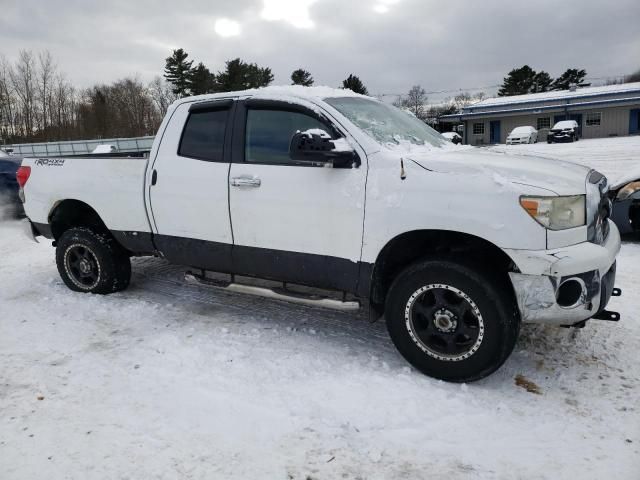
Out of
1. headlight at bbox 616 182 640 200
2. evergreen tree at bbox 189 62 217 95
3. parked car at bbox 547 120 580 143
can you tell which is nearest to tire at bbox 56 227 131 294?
headlight at bbox 616 182 640 200

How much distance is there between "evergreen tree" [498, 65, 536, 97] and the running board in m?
65.7

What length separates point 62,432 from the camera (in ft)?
9.30

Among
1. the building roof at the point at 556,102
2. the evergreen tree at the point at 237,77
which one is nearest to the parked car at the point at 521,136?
the building roof at the point at 556,102

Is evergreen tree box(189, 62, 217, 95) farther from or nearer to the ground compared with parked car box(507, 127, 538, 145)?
farther from the ground

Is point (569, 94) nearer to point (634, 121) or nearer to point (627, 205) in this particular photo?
point (634, 121)

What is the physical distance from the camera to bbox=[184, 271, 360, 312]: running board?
11.9 ft

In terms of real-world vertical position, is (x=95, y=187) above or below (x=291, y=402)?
above

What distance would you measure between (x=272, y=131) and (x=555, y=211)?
212cm

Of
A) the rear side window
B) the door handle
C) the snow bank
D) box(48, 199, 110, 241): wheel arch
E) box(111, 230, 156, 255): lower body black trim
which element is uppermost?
the rear side window

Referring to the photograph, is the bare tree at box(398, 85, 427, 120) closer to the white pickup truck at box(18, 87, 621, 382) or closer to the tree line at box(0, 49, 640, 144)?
the tree line at box(0, 49, 640, 144)

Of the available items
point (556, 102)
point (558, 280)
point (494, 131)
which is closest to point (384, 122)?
point (558, 280)

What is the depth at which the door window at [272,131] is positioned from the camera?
12.3ft

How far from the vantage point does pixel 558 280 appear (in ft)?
9.64

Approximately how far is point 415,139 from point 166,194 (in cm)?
218
